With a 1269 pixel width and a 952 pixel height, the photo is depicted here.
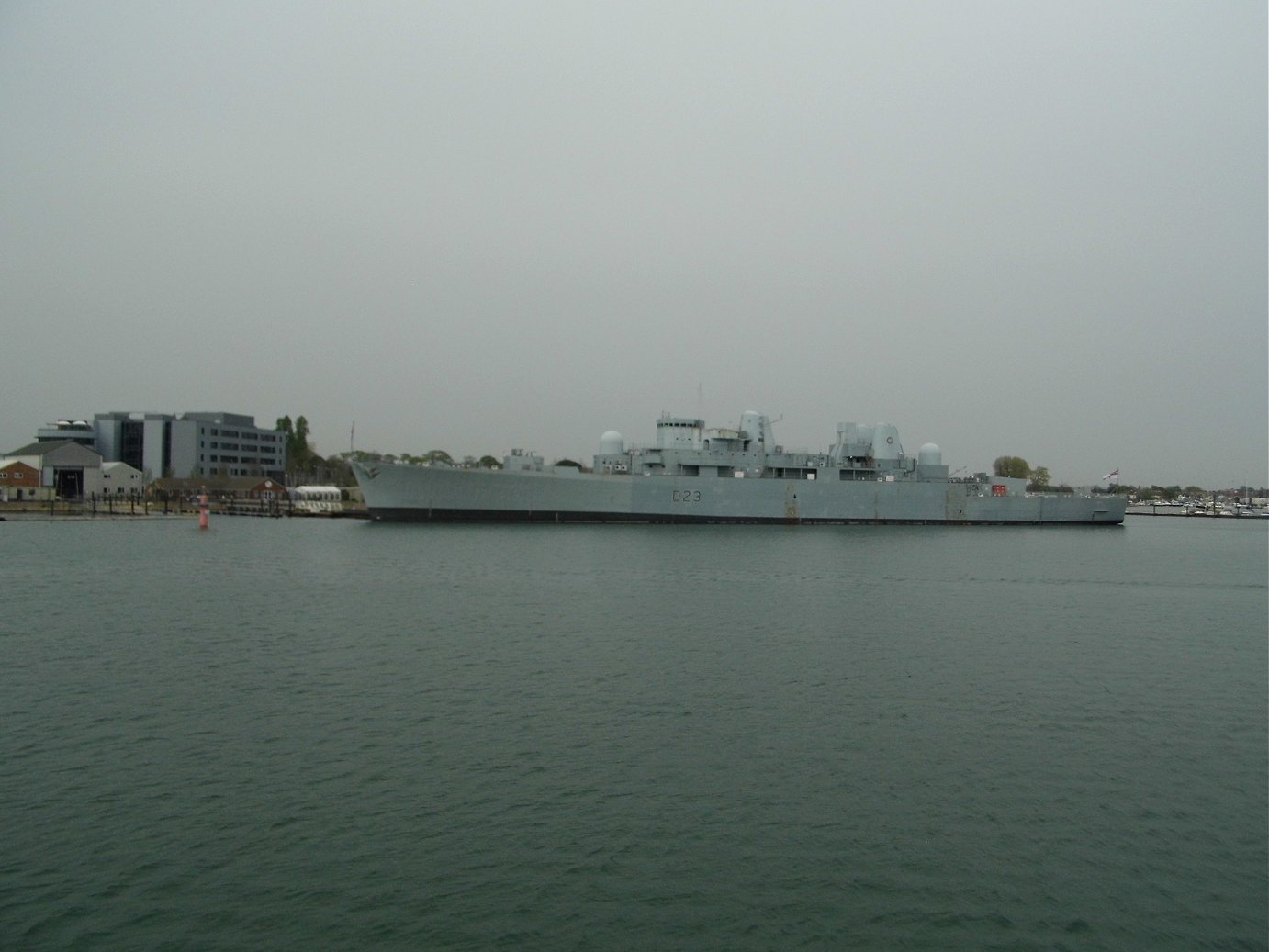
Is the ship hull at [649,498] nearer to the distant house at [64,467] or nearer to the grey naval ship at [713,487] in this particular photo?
the grey naval ship at [713,487]

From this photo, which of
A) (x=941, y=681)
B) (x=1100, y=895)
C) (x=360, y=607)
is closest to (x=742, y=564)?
(x=360, y=607)

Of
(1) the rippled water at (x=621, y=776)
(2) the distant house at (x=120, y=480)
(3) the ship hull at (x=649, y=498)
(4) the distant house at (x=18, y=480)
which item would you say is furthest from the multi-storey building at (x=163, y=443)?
(1) the rippled water at (x=621, y=776)

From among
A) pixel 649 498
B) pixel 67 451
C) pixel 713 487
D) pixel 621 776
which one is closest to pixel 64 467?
pixel 67 451

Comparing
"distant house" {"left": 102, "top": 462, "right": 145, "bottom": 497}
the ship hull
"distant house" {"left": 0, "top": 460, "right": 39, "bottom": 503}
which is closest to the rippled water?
the ship hull

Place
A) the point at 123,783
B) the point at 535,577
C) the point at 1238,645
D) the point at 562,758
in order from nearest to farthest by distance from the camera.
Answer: the point at 123,783 → the point at 562,758 → the point at 1238,645 → the point at 535,577

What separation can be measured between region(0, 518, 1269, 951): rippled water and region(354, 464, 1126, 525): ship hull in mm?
24915

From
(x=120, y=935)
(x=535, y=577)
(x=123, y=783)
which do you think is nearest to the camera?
(x=120, y=935)

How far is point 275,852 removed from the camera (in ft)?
25.2

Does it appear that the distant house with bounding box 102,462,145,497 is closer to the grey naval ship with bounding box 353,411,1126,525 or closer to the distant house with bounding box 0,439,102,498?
the distant house with bounding box 0,439,102,498

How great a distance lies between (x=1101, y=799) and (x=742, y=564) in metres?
20.8

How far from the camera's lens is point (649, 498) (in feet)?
159

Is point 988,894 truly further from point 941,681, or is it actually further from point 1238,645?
point 1238,645

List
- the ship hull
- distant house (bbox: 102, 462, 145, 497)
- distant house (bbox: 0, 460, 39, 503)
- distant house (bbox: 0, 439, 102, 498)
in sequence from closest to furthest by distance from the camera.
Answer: the ship hull < distant house (bbox: 0, 460, 39, 503) < distant house (bbox: 0, 439, 102, 498) < distant house (bbox: 102, 462, 145, 497)

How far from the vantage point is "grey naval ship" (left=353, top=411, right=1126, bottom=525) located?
46094 millimetres
